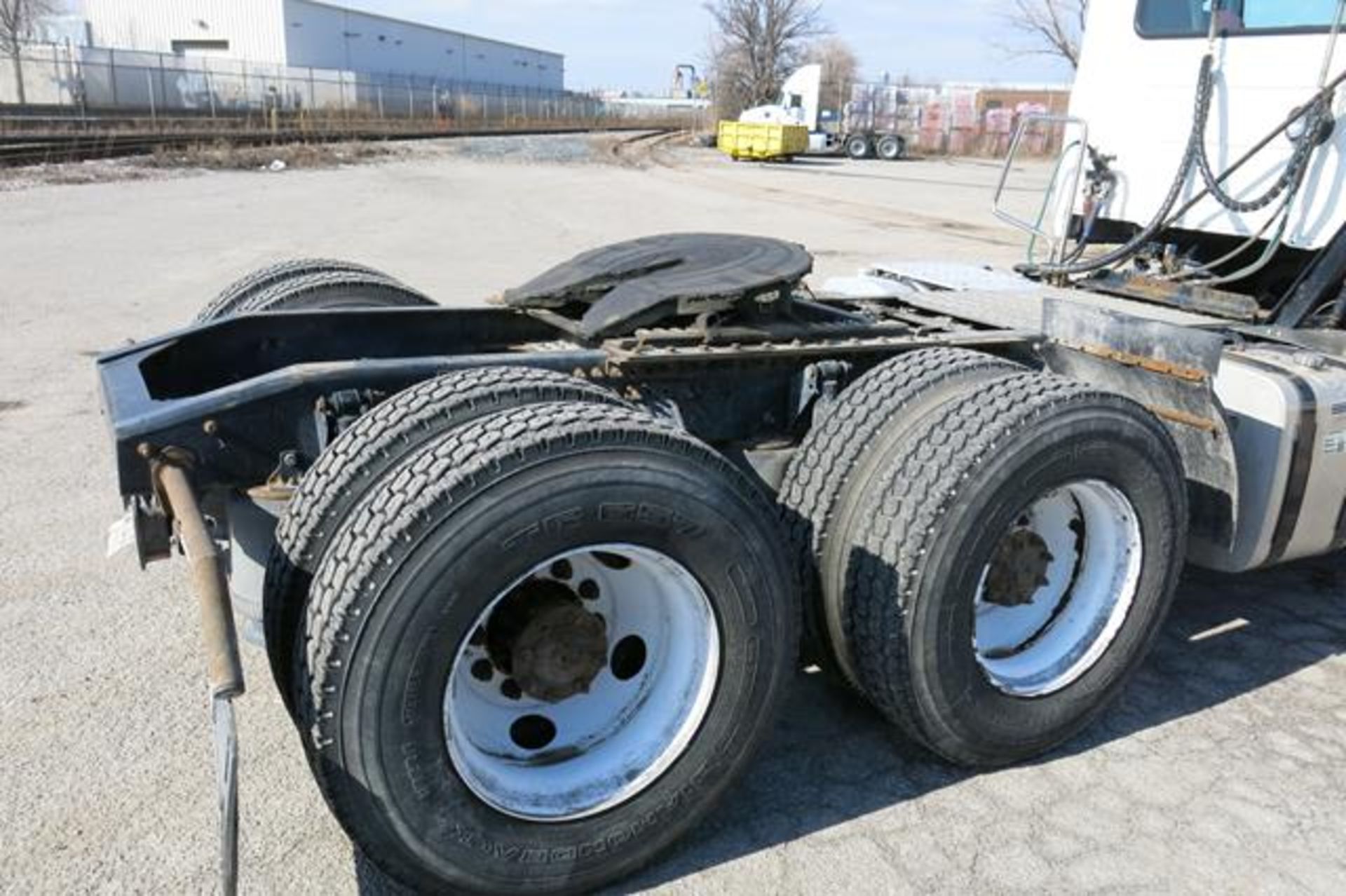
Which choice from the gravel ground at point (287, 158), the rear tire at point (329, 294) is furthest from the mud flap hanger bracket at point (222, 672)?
the gravel ground at point (287, 158)

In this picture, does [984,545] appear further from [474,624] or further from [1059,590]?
[474,624]

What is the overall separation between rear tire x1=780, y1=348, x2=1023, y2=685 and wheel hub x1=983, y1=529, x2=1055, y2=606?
19.8 inches

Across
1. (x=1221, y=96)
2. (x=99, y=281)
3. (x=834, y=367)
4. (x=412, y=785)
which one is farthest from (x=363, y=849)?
(x=99, y=281)

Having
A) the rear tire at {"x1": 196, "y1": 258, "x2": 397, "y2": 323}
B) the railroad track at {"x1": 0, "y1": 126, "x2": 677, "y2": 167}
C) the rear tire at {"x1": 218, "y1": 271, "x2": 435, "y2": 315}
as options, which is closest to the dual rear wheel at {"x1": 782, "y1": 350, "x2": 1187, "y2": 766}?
the rear tire at {"x1": 218, "y1": 271, "x2": 435, "y2": 315}

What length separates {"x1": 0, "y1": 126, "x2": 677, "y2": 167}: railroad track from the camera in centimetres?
2364

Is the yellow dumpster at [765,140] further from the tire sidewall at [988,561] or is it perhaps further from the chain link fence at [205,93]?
the tire sidewall at [988,561]

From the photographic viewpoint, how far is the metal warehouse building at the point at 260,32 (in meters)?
67.1

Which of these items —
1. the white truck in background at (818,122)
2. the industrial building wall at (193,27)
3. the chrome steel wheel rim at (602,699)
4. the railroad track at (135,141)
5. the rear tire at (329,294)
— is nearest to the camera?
the chrome steel wheel rim at (602,699)

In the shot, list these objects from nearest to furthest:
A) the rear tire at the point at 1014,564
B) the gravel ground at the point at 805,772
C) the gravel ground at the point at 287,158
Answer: the gravel ground at the point at 805,772, the rear tire at the point at 1014,564, the gravel ground at the point at 287,158

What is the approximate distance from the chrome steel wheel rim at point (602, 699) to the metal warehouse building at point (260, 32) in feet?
218

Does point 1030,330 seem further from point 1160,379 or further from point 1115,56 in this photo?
point 1115,56

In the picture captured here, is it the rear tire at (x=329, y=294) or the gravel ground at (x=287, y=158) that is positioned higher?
the rear tire at (x=329, y=294)

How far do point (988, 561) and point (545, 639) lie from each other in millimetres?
1245

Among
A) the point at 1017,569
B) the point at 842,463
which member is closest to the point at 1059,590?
the point at 1017,569
